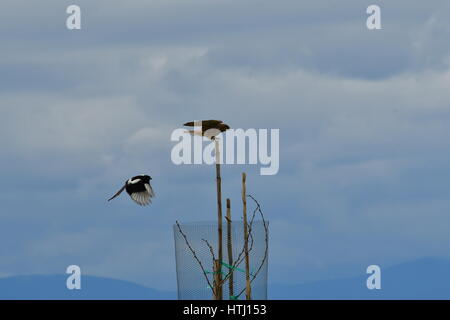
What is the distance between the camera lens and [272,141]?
601 cm

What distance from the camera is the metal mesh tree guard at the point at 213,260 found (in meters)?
6.16

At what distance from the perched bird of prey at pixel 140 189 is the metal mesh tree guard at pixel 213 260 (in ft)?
1.75

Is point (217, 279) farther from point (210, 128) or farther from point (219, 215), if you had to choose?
point (210, 128)

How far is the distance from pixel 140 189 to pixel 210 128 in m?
0.96

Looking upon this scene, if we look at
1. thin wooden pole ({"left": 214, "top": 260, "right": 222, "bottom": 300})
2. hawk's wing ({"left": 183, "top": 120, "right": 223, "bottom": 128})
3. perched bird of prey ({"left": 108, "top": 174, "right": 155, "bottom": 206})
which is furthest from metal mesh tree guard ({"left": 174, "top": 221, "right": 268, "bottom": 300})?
hawk's wing ({"left": 183, "top": 120, "right": 223, "bottom": 128})

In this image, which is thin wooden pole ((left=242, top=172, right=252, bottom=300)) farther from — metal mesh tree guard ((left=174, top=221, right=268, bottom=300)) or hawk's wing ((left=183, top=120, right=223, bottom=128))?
hawk's wing ((left=183, top=120, right=223, bottom=128))

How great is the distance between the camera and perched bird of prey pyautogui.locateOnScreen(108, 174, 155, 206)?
21.5 ft

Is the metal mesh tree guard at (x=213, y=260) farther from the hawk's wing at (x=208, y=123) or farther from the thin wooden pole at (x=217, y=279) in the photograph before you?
the hawk's wing at (x=208, y=123)

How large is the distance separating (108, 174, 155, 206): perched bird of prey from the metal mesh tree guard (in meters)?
0.53

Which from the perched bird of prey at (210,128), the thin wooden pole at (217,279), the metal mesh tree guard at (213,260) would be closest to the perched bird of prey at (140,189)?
the metal mesh tree guard at (213,260)
